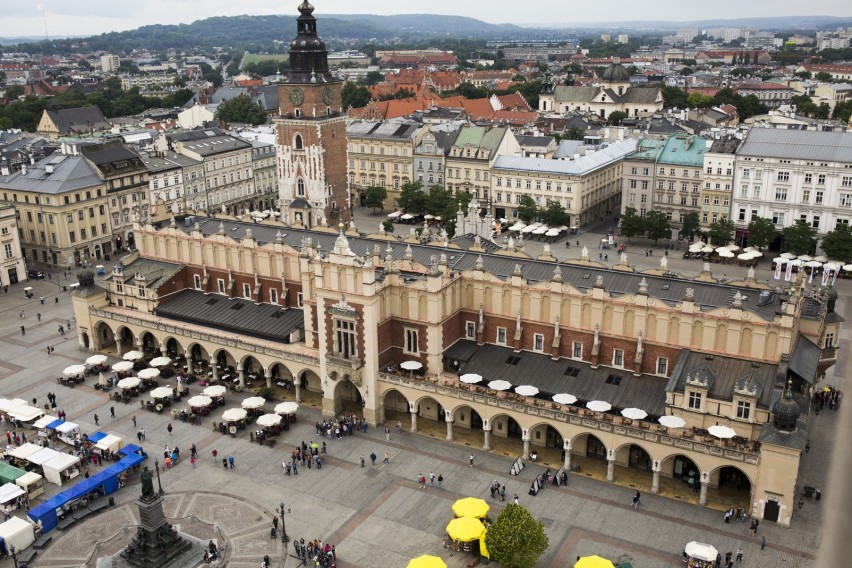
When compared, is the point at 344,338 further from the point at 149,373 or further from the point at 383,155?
the point at 383,155

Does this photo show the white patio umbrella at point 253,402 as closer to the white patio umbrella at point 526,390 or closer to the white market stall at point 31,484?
the white market stall at point 31,484

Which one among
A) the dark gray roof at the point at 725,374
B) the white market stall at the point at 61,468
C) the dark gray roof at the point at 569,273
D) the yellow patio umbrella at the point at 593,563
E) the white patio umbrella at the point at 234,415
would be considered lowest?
the white market stall at the point at 61,468

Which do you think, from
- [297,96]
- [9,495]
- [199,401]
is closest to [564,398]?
[199,401]

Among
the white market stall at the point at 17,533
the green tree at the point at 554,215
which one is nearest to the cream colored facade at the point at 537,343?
the white market stall at the point at 17,533

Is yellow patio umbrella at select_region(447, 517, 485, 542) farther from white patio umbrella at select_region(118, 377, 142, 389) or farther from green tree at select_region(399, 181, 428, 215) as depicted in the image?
green tree at select_region(399, 181, 428, 215)

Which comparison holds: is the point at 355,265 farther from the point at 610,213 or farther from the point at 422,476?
the point at 610,213

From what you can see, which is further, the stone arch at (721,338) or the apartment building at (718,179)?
the apartment building at (718,179)
